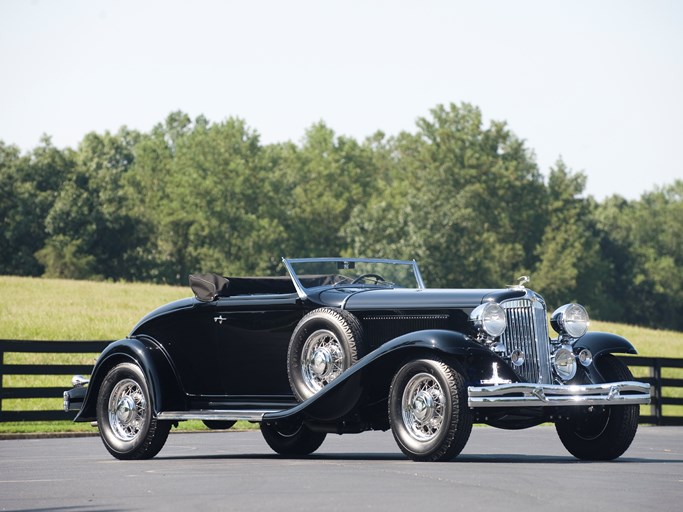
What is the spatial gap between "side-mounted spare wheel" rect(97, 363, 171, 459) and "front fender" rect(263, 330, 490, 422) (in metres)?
1.44

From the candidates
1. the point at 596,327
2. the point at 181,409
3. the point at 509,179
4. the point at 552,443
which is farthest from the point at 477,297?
the point at 509,179

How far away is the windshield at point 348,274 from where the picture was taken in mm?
13102

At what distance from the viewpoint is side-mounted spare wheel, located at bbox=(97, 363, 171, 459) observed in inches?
505

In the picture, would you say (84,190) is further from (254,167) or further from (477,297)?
(477,297)

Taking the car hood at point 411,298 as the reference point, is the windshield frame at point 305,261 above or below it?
above

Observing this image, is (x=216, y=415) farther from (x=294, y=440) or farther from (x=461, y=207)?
(x=461, y=207)

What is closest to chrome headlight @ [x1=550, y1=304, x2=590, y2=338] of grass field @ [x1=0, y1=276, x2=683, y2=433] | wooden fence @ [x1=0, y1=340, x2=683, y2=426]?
wooden fence @ [x1=0, y1=340, x2=683, y2=426]

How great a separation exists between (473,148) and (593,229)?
11480 mm

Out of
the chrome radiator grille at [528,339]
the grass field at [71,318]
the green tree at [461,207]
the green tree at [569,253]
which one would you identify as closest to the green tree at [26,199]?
the green tree at [461,207]

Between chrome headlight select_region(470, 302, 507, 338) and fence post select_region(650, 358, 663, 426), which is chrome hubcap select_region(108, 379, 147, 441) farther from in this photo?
fence post select_region(650, 358, 663, 426)

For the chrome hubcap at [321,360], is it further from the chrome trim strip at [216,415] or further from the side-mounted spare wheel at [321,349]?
the chrome trim strip at [216,415]

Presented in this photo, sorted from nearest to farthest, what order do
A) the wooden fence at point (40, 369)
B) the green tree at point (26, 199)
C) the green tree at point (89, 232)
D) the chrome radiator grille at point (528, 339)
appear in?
the chrome radiator grille at point (528, 339) → the wooden fence at point (40, 369) → the green tree at point (89, 232) → the green tree at point (26, 199)

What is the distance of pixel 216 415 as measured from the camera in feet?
41.2

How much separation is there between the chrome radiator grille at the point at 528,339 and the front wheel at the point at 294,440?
286 cm
